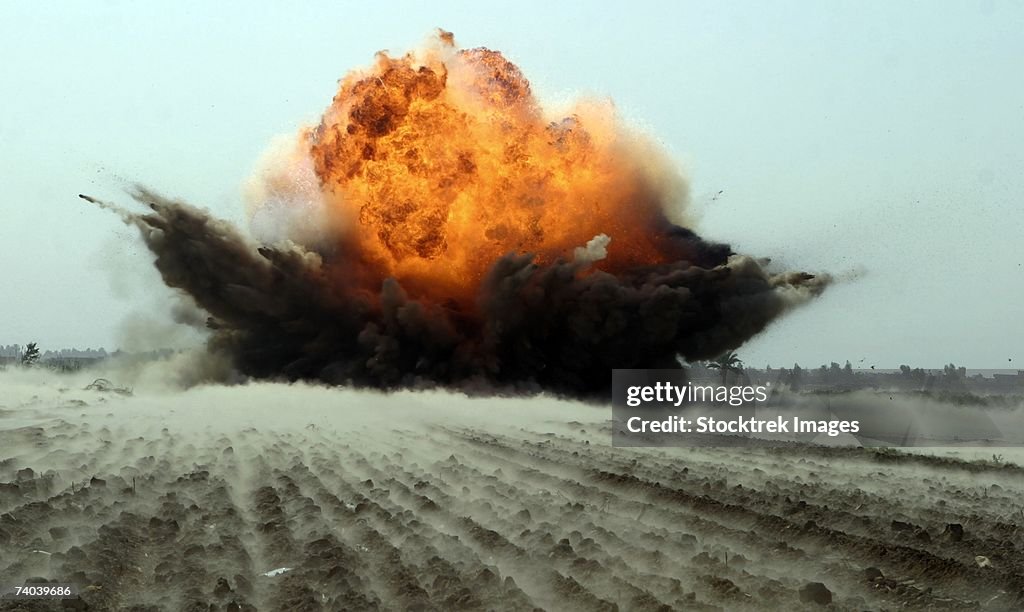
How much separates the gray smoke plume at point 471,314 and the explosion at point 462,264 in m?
0.09

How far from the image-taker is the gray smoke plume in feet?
134

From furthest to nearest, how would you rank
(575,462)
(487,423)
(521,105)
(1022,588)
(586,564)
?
(521,105)
(487,423)
(575,462)
(586,564)
(1022,588)

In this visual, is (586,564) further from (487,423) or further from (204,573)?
(487,423)

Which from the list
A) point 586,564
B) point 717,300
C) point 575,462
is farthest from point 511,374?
point 586,564

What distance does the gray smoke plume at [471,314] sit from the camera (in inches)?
1606

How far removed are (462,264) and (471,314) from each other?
8.84 ft

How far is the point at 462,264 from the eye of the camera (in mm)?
43250

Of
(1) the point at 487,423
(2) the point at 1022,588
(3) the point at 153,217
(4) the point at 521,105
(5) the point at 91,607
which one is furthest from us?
(4) the point at 521,105

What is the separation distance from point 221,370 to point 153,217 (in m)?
9.46

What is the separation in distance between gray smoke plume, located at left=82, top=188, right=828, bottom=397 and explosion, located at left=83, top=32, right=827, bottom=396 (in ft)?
0.29

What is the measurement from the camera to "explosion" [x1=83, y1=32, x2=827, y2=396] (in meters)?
40.9

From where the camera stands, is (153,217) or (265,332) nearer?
(153,217)

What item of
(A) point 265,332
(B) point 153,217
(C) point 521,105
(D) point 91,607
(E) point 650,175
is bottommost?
(D) point 91,607

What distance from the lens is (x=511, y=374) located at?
142 ft
